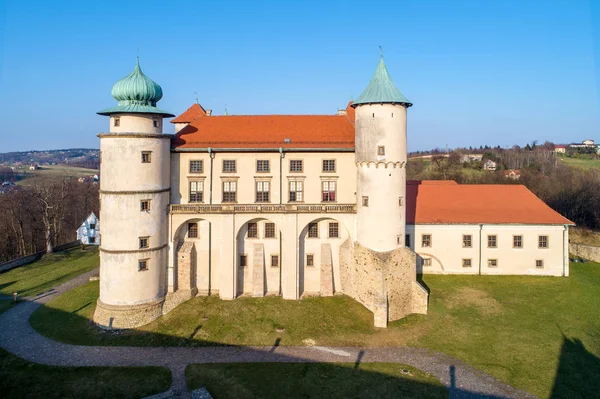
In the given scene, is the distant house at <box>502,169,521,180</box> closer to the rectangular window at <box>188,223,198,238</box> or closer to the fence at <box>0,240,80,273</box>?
the rectangular window at <box>188,223,198,238</box>

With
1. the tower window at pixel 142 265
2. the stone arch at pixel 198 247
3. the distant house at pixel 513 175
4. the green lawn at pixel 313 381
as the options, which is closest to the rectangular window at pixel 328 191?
the stone arch at pixel 198 247

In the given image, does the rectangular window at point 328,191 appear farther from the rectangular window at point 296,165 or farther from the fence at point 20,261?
the fence at point 20,261

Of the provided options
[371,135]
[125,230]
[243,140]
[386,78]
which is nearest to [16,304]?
[125,230]

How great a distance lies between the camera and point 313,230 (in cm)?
3231

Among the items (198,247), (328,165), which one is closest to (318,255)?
(328,165)

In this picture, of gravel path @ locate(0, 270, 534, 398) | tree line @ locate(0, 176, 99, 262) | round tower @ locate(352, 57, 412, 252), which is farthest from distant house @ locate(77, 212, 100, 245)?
round tower @ locate(352, 57, 412, 252)

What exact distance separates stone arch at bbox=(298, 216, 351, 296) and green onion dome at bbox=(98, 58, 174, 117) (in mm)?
Result: 14220

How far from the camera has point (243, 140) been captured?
32.4 meters

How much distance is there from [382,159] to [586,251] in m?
27.2

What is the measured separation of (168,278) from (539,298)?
27.7 m

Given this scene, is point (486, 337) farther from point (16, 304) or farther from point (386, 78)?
point (16, 304)

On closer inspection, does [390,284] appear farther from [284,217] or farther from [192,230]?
[192,230]

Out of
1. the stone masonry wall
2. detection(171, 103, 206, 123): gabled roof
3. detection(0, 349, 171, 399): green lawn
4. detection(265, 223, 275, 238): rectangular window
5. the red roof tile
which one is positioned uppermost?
detection(171, 103, 206, 123): gabled roof

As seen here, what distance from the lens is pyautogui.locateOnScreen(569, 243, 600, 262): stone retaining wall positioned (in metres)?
40.7
